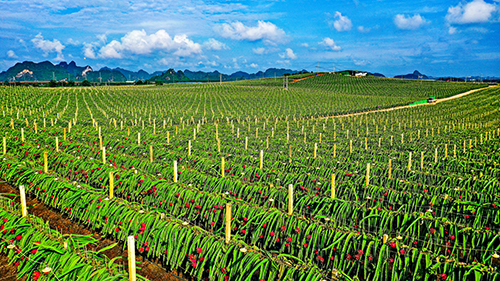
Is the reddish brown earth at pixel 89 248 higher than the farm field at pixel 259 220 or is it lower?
lower

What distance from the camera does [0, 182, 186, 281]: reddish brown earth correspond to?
440cm

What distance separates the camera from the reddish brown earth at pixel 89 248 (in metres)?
4.40

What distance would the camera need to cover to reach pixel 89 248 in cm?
494

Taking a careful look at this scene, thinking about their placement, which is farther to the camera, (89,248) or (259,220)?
(259,220)

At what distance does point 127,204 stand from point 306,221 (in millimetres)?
3145

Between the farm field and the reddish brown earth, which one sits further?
the reddish brown earth

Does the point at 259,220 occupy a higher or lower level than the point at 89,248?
higher

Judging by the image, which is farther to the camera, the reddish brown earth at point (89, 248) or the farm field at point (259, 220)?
the reddish brown earth at point (89, 248)

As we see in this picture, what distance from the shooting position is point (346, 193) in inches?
268

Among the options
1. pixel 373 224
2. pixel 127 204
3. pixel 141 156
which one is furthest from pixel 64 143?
pixel 373 224

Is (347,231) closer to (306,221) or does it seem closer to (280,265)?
(306,221)

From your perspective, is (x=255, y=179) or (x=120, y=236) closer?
(x=120, y=236)

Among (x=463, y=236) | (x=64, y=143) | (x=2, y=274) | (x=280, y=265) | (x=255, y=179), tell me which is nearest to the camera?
(x=280, y=265)

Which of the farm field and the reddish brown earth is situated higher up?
the farm field
